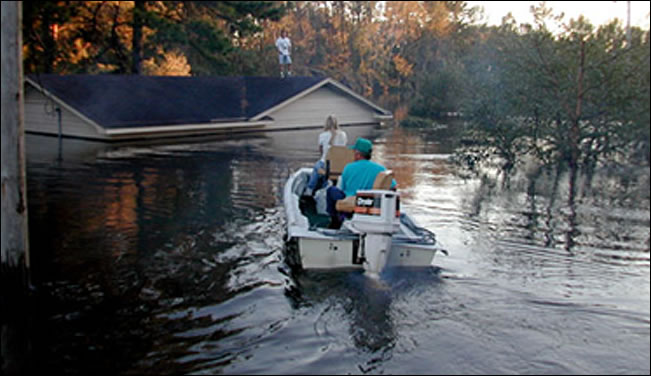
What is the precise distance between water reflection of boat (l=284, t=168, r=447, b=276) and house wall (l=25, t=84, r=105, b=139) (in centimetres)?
1818

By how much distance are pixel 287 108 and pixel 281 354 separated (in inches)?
1067

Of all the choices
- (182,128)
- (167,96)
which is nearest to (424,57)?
(167,96)

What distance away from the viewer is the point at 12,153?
657 centimetres

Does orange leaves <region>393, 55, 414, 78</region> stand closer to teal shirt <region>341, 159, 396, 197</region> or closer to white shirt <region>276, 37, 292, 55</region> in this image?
white shirt <region>276, 37, 292, 55</region>

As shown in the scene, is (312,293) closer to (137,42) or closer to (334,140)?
(334,140)

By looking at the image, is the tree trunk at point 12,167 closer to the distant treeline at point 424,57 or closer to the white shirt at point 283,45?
the distant treeline at point 424,57

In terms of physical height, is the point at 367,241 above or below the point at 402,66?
below

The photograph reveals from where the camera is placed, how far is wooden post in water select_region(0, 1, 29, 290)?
654 cm

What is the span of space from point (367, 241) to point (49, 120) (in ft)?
72.9

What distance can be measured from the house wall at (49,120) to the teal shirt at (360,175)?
58.0 ft

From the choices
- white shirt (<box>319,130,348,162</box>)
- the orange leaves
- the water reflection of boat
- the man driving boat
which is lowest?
the water reflection of boat

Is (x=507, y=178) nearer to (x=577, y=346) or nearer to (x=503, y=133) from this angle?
(x=503, y=133)

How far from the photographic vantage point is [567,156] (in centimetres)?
1814

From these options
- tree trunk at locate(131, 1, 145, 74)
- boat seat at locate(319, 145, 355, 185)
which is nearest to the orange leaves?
tree trunk at locate(131, 1, 145, 74)
